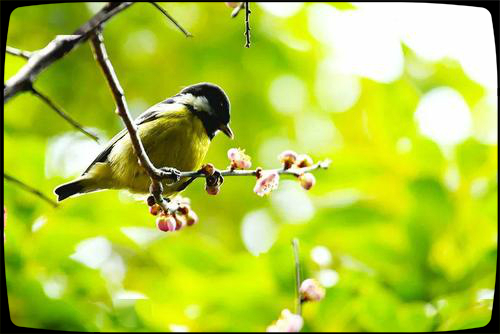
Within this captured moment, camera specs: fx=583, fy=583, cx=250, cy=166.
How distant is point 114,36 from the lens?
2.75ft

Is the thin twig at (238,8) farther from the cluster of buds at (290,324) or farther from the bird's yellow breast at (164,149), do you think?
the cluster of buds at (290,324)

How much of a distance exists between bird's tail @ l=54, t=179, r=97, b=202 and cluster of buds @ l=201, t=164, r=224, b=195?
162 mm

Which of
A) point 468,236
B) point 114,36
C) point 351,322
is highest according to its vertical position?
point 114,36

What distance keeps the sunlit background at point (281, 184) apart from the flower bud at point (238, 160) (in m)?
0.04

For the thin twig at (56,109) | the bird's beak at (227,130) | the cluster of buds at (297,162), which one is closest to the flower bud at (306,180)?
the cluster of buds at (297,162)

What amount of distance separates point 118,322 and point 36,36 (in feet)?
1.32

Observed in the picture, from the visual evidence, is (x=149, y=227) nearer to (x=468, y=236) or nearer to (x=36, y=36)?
(x=36, y=36)

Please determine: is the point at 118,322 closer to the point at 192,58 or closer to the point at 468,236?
the point at 192,58

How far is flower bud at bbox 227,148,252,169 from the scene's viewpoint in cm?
63

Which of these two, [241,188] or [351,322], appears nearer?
[241,188]

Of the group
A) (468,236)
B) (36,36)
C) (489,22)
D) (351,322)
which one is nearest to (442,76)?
(489,22)

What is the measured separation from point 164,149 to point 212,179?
0.36 ft

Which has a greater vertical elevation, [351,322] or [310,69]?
[310,69]

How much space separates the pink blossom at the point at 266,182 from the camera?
0.63 m
